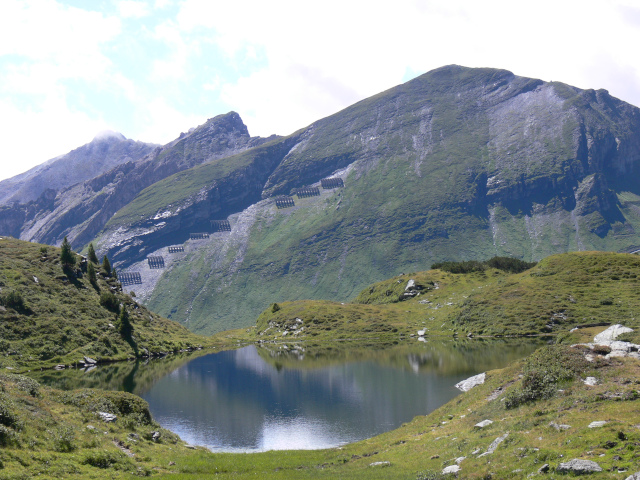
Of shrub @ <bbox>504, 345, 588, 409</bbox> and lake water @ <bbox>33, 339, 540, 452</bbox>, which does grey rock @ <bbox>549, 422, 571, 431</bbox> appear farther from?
lake water @ <bbox>33, 339, 540, 452</bbox>

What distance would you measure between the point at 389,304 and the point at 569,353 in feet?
530

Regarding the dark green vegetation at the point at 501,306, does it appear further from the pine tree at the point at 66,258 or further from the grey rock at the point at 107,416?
the grey rock at the point at 107,416

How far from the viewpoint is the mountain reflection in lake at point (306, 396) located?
2180 inches

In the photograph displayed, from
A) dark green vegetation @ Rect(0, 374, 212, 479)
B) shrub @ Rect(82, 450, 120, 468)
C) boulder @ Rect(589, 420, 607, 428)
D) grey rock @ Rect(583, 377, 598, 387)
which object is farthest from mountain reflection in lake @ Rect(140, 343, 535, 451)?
boulder @ Rect(589, 420, 607, 428)

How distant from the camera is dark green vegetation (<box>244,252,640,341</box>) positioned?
123938 millimetres

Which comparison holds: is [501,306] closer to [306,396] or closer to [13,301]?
[306,396]

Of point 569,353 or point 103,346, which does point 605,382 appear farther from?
point 103,346

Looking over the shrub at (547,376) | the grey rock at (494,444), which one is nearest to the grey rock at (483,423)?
the shrub at (547,376)

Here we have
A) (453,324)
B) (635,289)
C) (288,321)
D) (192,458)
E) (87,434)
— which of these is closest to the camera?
(87,434)

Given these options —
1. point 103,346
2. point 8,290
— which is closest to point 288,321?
point 103,346

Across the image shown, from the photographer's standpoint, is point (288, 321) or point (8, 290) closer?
point (8, 290)

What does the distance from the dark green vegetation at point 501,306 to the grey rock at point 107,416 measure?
300 feet

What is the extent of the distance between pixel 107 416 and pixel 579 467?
116ft

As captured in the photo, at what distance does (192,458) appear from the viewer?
35594mm
